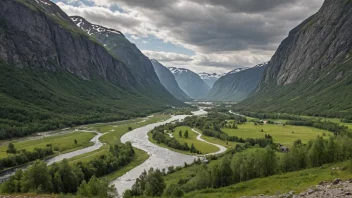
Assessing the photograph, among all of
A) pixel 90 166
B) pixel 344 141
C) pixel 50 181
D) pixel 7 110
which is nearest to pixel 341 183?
pixel 344 141

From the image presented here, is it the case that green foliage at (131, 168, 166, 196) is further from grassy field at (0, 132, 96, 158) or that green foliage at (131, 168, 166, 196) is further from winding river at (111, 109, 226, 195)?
grassy field at (0, 132, 96, 158)

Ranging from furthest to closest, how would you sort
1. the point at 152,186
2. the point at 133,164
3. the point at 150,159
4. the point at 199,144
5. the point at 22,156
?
the point at 199,144 → the point at 150,159 → the point at 133,164 → the point at 22,156 → the point at 152,186

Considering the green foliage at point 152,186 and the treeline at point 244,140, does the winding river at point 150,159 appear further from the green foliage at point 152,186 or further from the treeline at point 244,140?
the treeline at point 244,140

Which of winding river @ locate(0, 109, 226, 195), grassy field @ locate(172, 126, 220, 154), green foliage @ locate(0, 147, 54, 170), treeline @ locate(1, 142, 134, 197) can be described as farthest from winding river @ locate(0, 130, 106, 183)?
grassy field @ locate(172, 126, 220, 154)

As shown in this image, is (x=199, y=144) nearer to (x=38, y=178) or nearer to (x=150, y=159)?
(x=150, y=159)

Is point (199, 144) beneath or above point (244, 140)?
beneath

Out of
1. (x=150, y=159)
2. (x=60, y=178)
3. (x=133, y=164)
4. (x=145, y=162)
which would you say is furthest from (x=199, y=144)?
(x=60, y=178)
